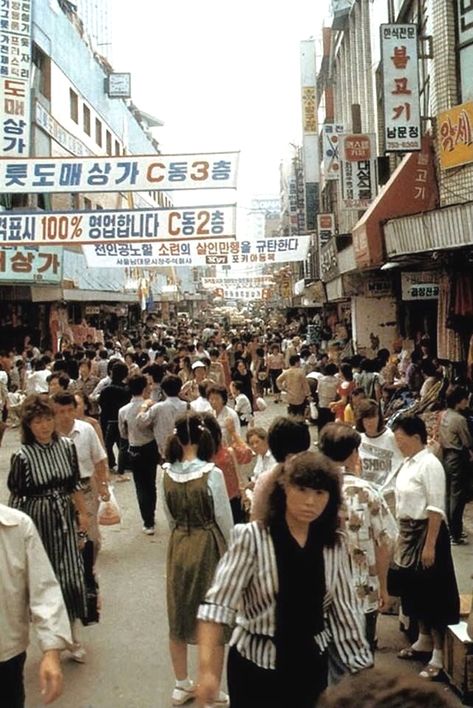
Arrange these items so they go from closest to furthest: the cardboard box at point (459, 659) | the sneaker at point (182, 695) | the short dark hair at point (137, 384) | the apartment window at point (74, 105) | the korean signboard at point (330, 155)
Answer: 1. the cardboard box at point (459, 659)
2. the sneaker at point (182, 695)
3. the short dark hair at point (137, 384)
4. the korean signboard at point (330, 155)
5. the apartment window at point (74, 105)

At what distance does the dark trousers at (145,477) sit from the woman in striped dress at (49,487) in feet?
11.8

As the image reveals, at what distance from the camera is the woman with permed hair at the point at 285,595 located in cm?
299

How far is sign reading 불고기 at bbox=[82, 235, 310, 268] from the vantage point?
1656 centimetres

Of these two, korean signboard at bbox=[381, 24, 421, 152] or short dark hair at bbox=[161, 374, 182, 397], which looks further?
korean signboard at bbox=[381, 24, 421, 152]

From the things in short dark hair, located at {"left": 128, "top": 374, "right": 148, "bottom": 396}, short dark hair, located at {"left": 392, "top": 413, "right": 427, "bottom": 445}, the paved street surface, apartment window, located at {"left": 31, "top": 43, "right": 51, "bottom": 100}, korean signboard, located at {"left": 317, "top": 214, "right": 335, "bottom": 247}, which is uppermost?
apartment window, located at {"left": 31, "top": 43, "right": 51, "bottom": 100}

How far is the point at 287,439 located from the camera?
4.74 metres

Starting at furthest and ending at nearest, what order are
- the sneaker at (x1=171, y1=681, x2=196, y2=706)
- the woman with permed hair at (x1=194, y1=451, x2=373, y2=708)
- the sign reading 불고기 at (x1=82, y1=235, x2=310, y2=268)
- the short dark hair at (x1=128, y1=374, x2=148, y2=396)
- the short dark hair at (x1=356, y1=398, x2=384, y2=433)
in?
the sign reading 불고기 at (x1=82, y1=235, x2=310, y2=268) → the short dark hair at (x1=128, y1=374, x2=148, y2=396) → the short dark hair at (x1=356, y1=398, x2=384, y2=433) → the sneaker at (x1=171, y1=681, x2=196, y2=706) → the woman with permed hair at (x1=194, y1=451, x2=373, y2=708)

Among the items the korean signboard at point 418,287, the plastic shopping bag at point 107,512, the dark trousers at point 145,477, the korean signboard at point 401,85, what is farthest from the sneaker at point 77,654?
the korean signboard at point 418,287

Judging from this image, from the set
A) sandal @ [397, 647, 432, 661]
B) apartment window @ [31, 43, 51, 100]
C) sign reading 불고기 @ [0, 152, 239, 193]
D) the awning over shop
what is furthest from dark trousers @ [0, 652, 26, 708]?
apartment window @ [31, 43, 51, 100]

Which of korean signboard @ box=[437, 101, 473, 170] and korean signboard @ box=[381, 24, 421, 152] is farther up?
korean signboard @ box=[381, 24, 421, 152]

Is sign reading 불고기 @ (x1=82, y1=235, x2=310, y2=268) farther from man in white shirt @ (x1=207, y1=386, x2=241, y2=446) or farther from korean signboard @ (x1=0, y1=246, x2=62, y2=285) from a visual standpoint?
man in white shirt @ (x1=207, y1=386, x2=241, y2=446)

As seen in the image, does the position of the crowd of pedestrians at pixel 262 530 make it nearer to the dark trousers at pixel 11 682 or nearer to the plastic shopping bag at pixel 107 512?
the dark trousers at pixel 11 682

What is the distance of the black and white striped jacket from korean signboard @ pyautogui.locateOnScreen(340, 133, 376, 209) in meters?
16.7

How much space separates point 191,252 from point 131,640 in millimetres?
11643
